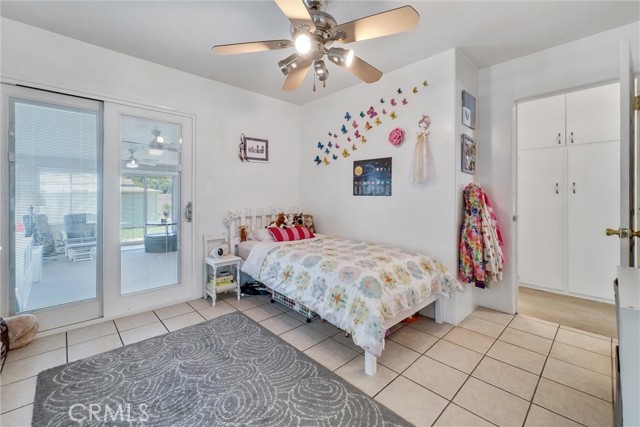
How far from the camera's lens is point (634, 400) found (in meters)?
0.84

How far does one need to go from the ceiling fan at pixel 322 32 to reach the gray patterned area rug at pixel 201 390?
225cm

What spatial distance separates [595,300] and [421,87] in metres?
3.29

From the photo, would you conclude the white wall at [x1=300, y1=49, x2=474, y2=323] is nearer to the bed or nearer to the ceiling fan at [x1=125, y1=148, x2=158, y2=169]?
the bed

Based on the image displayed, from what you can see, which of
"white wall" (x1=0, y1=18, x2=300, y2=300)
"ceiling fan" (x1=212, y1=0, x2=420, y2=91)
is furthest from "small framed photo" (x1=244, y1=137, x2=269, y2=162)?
"ceiling fan" (x1=212, y1=0, x2=420, y2=91)

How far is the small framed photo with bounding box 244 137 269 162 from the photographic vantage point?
378cm

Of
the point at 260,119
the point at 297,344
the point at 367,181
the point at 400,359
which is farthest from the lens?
the point at 260,119

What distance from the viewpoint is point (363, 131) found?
11.5 ft

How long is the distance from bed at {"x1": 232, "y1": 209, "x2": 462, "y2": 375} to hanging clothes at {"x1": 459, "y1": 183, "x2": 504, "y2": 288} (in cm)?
22

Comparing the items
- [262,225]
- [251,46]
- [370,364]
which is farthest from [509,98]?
[262,225]

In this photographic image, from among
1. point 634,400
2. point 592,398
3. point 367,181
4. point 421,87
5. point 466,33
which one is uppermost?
point 466,33

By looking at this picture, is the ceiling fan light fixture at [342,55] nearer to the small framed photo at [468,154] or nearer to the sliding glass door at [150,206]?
the small framed photo at [468,154]

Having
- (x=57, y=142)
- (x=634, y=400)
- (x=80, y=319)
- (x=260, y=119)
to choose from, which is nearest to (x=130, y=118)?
(x=57, y=142)

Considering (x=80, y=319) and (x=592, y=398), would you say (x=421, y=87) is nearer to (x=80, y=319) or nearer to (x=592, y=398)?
(x=592, y=398)

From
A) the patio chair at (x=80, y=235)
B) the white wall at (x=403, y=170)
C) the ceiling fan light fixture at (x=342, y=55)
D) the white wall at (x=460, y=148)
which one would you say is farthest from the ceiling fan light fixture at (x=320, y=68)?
the patio chair at (x=80, y=235)
